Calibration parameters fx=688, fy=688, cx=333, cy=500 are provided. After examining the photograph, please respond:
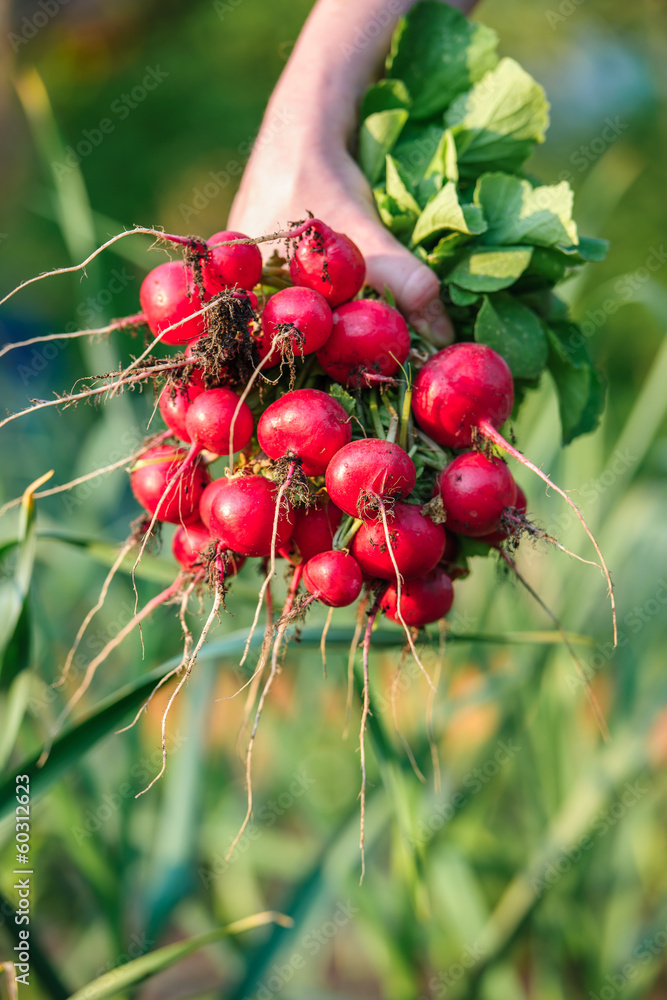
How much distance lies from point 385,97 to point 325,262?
0.37 m

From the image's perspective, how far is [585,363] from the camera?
0.85m

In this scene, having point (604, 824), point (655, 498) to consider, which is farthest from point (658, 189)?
point (604, 824)

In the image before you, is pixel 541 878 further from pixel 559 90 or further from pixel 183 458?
pixel 559 90

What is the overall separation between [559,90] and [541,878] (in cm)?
663

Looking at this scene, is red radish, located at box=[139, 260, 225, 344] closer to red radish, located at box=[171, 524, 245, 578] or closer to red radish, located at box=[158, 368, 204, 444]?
red radish, located at box=[158, 368, 204, 444]

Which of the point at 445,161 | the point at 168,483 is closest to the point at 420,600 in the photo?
the point at 168,483

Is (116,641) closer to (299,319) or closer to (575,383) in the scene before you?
(299,319)

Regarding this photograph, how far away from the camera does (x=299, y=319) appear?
646 millimetres

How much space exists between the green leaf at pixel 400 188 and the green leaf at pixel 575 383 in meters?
0.22

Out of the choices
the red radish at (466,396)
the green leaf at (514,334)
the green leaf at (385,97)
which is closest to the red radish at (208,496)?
the red radish at (466,396)

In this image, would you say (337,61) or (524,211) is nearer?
(524,211)

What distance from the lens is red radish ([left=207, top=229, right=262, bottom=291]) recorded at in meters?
0.67

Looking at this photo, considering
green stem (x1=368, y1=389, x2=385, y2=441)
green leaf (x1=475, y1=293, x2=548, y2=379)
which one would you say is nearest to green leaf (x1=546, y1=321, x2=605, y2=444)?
green leaf (x1=475, y1=293, x2=548, y2=379)

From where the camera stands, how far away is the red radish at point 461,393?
2.26 ft
